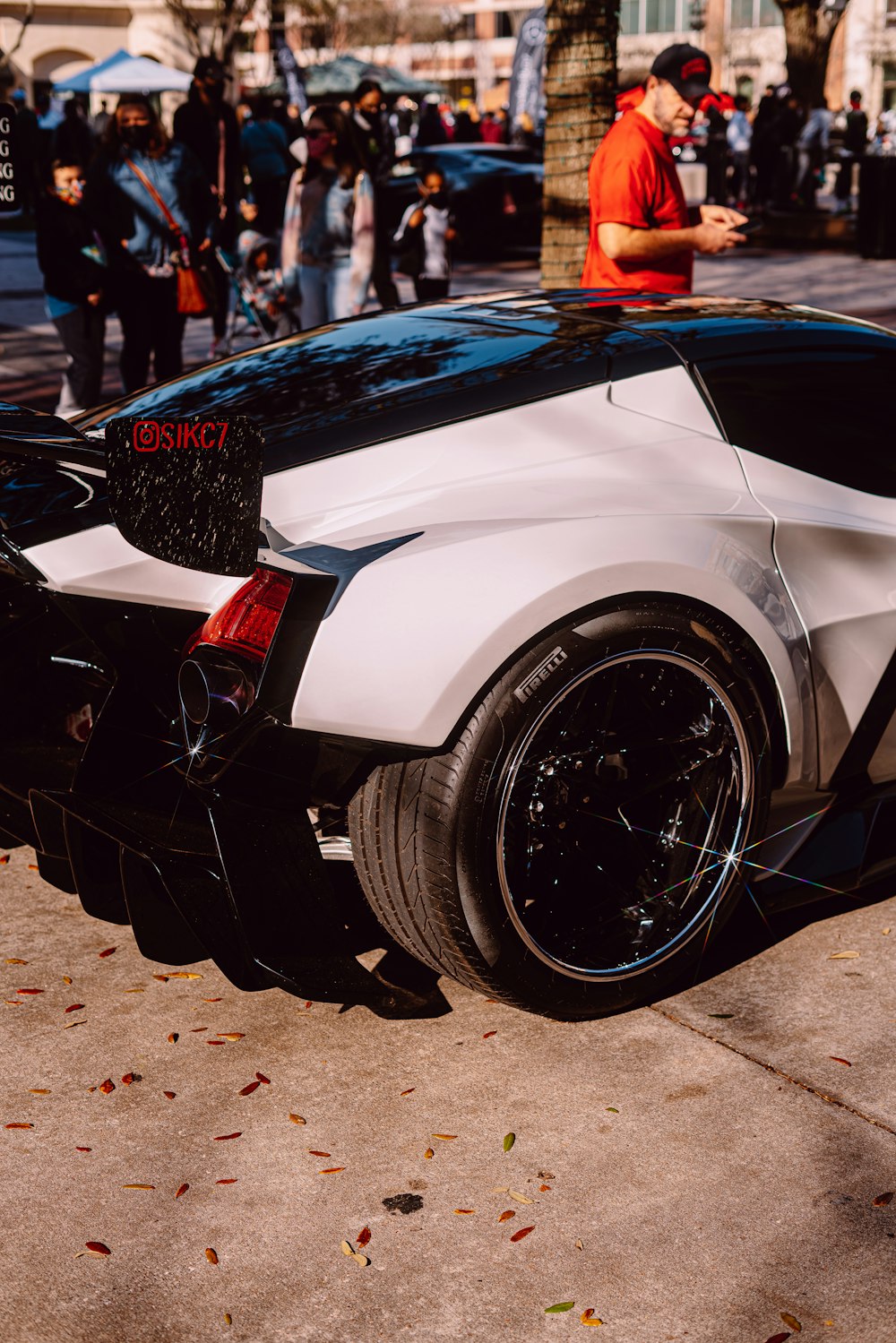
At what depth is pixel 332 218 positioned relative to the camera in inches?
381

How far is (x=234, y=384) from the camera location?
3879mm

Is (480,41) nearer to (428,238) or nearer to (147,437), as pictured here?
(428,238)

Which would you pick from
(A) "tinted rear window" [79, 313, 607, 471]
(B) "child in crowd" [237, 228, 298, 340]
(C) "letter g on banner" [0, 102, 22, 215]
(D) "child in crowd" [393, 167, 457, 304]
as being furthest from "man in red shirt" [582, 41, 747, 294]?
(D) "child in crowd" [393, 167, 457, 304]

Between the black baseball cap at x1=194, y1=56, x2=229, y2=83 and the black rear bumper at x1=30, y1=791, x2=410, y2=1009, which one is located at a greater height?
the black baseball cap at x1=194, y1=56, x2=229, y2=83

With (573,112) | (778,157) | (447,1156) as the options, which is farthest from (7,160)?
(778,157)

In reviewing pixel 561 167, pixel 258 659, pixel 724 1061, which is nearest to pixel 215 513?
pixel 258 659

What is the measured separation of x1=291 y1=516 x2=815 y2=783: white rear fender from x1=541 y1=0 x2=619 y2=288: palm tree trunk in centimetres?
518

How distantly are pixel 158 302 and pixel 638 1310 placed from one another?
750 centimetres

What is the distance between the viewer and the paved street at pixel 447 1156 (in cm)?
243

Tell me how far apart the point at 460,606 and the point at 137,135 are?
683 centimetres

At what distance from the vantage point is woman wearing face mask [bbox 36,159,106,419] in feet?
28.2

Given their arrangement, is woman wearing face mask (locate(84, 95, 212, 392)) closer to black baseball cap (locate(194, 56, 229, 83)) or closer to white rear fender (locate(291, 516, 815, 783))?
black baseball cap (locate(194, 56, 229, 83))

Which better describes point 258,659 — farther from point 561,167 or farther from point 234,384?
point 561,167

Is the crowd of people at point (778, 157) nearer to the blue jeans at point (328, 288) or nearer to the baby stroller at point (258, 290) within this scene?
the baby stroller at point (258, 290)
